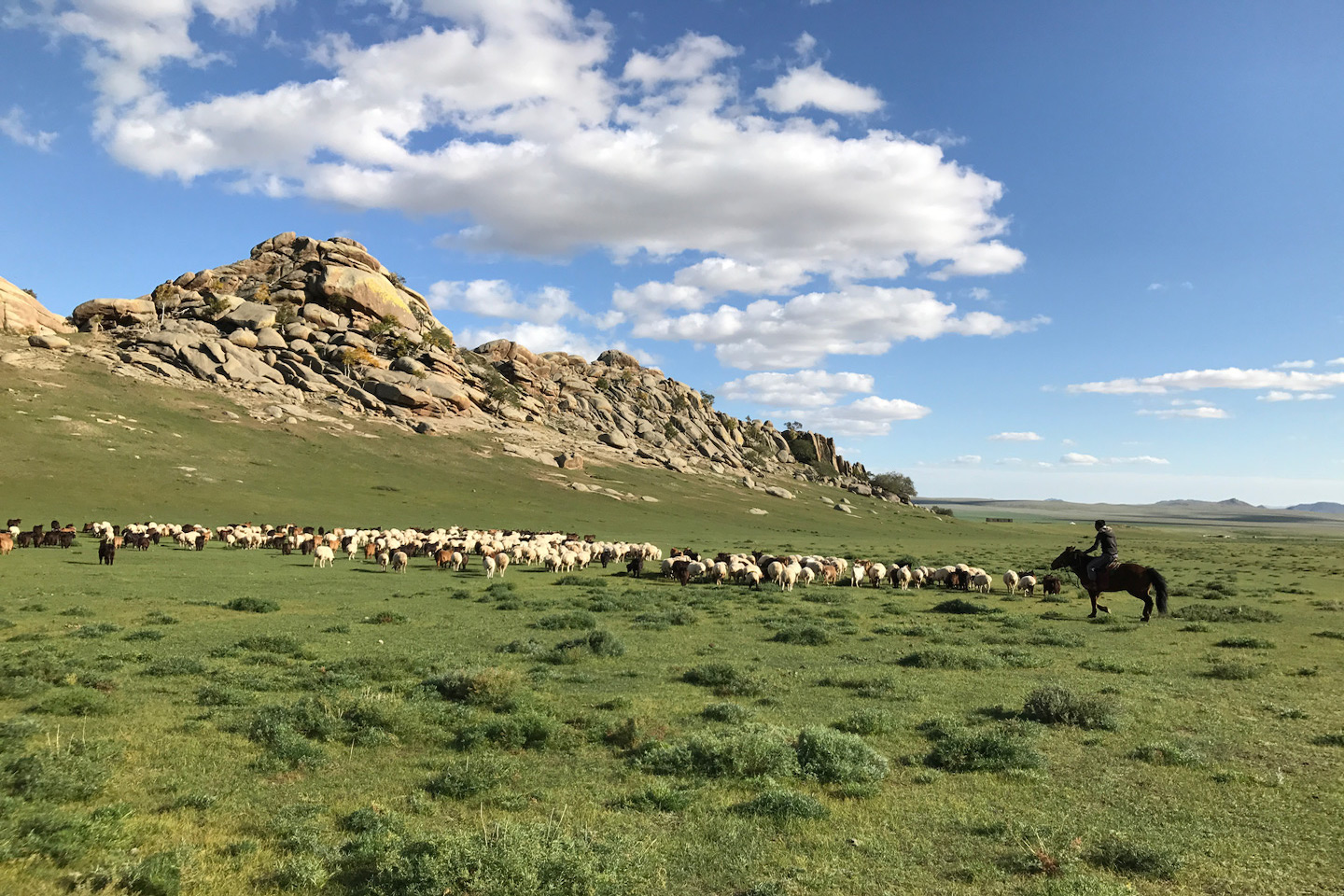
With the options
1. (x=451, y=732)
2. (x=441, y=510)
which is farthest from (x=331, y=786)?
(x=441, y=510)

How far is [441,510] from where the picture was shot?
70875 millimetres

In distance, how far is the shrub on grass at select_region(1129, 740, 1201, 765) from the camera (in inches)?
380

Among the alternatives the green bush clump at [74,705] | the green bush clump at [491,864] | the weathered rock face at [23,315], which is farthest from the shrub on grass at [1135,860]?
the weathered rock face at [23,315]

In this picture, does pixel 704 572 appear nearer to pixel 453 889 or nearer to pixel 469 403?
pixel 453 889

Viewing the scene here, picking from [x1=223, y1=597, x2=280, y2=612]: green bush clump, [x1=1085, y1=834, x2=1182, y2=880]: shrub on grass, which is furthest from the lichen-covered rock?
[x1=1085, y1=834, x2=1182, y2=880]: shrub on grass

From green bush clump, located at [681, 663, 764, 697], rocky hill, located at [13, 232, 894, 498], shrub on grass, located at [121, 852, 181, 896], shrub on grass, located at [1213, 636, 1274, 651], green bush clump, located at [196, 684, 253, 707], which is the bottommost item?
shrub on grass, located at [1213, 636, 1274, 651]

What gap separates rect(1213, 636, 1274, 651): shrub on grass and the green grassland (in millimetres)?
89

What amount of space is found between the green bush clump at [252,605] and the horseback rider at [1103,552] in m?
26.3

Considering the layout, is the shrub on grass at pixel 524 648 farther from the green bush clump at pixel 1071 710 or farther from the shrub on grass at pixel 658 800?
the green bush clump at pixel 1071 710

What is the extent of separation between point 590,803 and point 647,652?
8.98m

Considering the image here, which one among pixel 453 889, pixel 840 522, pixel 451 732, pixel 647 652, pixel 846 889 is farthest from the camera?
pixel 840 522

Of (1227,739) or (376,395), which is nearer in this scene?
(1227,739)

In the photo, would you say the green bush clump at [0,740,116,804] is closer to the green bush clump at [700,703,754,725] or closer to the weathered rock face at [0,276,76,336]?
the green bush clump at [700,703,754,725]

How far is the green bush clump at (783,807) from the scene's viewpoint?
7.99m
